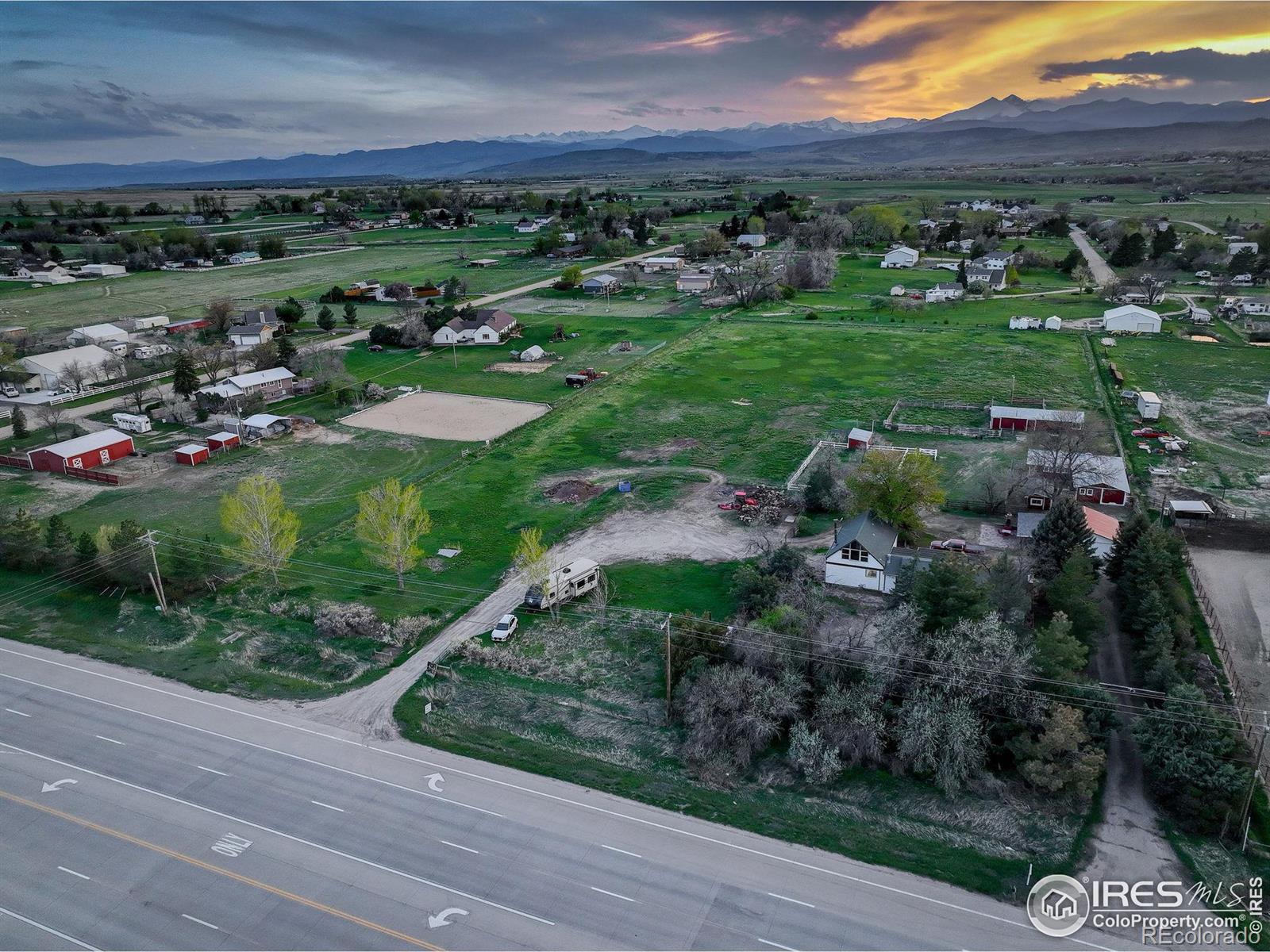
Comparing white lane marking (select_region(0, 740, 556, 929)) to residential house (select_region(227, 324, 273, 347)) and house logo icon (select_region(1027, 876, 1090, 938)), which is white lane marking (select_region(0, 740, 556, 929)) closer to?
house logo icon (select_region(1027, 876, 1090, 938))

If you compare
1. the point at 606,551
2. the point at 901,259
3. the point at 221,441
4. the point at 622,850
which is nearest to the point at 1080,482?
the point at 606,551

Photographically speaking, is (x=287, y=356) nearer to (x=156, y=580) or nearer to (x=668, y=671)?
(x=156, y=580)

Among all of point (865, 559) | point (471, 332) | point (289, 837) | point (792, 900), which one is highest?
point (471, 332)

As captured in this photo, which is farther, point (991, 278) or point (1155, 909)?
point (991, 278)

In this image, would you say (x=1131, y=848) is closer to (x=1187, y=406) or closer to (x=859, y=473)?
(x=859, y=473)

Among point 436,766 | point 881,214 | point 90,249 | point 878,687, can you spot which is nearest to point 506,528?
point 436,766

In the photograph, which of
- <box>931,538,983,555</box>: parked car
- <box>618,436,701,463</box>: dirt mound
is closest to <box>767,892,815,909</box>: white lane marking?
<box>931,538,983,555</box>: parked car

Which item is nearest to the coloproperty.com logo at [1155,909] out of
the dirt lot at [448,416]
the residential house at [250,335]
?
the dirt lot at [448,416]

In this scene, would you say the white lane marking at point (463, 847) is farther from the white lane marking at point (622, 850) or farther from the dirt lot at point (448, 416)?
the dirt lot at point (448, 416)
